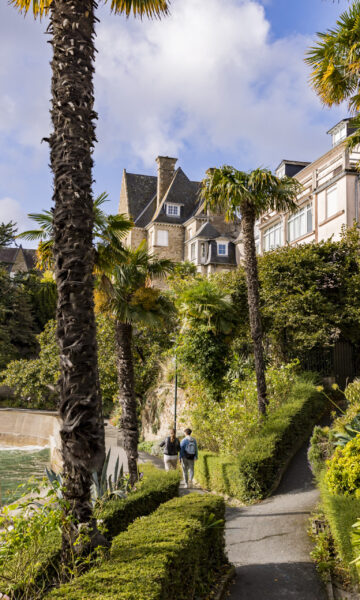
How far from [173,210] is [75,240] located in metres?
47.1

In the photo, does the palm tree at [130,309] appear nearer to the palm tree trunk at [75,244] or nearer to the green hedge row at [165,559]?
the green hedge row at [165,559]

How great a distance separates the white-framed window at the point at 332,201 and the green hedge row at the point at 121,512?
17.7 metres

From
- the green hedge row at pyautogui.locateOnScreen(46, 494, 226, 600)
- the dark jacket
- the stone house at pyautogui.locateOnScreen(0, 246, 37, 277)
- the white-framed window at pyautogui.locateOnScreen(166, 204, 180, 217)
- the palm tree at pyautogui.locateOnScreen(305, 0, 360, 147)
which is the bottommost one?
the dark jacket

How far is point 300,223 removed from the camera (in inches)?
1184

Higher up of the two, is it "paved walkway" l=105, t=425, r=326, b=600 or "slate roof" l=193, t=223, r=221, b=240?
"slate roof" l=193, t=223, r=221, b=240

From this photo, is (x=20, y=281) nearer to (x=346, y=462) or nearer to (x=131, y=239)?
(x=131, y=239)

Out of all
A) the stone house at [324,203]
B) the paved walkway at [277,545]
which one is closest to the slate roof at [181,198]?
the stone house at [324,203]

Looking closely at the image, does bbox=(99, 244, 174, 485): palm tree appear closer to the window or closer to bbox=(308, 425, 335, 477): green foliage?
bbox=(308, 425, 335, 477): green foliage

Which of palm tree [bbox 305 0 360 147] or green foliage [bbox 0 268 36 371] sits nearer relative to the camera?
palm tree [bbox 305 0 360 147]

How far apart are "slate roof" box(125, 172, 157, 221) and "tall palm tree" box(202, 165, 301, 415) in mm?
38595

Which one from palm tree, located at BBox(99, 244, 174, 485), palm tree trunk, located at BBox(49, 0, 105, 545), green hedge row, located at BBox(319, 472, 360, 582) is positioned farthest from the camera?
palm tree, located at BBox(99, 244, 174, 485)

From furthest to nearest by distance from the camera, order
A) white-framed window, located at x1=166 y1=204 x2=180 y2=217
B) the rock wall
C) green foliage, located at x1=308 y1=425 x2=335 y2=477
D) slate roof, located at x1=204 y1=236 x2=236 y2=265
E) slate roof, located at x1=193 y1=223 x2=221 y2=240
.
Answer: white-framed window, located at x1=166 y1=204 x2=180 y2=217, slate roof, located at x1=193 y1=223 x2=221 y2=240, slate roof, located at x1=204 y1=236 x2=236 y2=265, the rock wall, green foliage, located at x1=308 y1=425 x2=335 y2=477

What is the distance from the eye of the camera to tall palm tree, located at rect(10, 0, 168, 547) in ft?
18.6

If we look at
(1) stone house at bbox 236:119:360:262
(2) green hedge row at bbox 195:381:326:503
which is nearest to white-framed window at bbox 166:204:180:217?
(1) stone house at bbox 236:119:360:262
